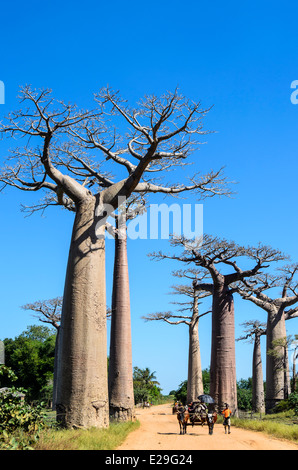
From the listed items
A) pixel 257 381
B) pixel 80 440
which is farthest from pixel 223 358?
pixel 257 381

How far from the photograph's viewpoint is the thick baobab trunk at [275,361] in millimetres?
18953

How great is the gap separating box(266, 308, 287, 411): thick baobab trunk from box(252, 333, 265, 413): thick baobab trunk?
3.68m

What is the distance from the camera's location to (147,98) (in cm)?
990

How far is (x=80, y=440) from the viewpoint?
7145 millimetres

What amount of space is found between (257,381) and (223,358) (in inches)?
377

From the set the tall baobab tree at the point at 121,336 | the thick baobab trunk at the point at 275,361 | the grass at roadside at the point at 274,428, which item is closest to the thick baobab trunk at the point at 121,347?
the tall baobab tree at the point at 121,336

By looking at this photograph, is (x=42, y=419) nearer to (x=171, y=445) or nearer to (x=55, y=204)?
(x=171, y=445)

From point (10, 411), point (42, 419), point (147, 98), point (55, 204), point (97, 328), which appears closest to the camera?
point (10, 411)

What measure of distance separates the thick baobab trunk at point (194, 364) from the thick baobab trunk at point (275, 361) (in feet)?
11.7

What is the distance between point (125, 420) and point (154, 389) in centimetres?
3035

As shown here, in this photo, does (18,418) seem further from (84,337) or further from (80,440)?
(84,337)

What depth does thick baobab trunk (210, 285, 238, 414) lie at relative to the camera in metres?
14.9

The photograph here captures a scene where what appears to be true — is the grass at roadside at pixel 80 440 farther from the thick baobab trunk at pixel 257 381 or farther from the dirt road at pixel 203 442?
the thick baobab trunk at pixel 257 381
